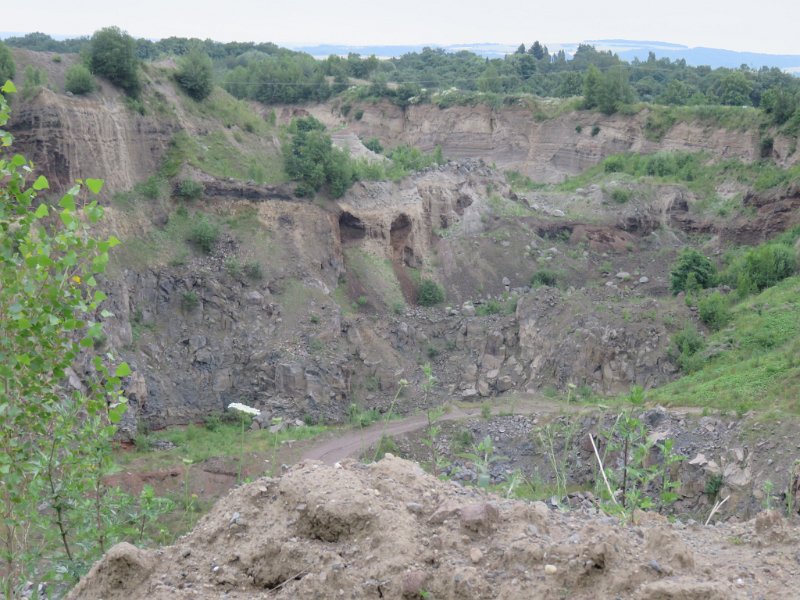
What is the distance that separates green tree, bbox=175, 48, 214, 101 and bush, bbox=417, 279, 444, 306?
35.9ft

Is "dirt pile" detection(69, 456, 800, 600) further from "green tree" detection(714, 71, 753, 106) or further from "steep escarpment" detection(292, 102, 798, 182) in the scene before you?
"green tree" detection(714, 71, 753, 106)

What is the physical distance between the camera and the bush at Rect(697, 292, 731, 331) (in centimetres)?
3177

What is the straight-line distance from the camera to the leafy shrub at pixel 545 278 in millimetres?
39188

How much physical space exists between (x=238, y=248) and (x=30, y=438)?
26.9 m

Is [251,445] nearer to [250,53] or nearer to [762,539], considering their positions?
[762,539]

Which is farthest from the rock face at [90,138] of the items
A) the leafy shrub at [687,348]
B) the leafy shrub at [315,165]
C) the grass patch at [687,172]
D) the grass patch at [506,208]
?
the grass patch at [687,172]

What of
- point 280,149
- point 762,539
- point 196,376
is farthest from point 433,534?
point 280,149

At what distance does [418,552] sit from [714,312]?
27.3 m

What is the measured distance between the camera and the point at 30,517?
23.9 ft

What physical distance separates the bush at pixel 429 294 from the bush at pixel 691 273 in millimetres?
8705

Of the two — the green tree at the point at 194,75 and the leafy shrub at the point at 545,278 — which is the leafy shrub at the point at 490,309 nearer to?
the leafy shrub at the point at 545,278

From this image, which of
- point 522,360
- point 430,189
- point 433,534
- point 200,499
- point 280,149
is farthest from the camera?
point 430,189

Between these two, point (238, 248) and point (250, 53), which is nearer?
point (238, 248)

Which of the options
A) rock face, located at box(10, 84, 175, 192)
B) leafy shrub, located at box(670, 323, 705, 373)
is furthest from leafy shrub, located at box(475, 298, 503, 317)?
rock face, located at box(10, 84, 175, 192)
